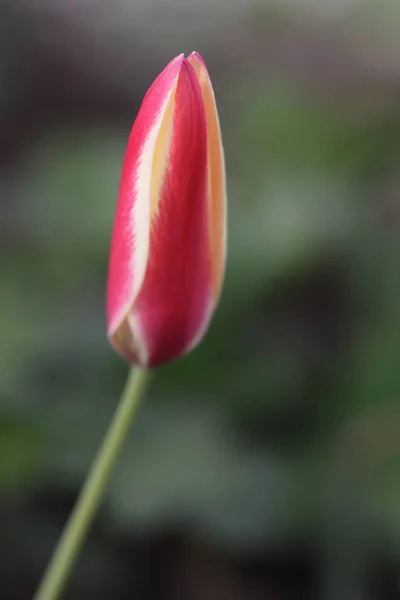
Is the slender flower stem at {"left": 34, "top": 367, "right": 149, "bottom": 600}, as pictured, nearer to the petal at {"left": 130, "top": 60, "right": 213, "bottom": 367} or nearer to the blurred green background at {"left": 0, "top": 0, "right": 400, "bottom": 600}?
the petal at {"left": 130, "top": 60, "right": 213, "bottom": 367}

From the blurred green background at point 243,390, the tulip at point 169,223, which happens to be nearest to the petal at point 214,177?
the tulip at point 169,223

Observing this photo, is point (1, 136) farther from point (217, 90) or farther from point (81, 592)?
point (81, 592)

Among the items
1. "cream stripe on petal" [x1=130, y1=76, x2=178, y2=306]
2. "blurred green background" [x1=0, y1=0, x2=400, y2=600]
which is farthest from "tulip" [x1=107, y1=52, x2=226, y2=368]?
"blurred green background" [x1=0, y1=0, x2=400, y2=600]

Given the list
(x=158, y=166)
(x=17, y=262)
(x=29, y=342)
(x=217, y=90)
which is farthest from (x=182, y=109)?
(x=217, y=90)

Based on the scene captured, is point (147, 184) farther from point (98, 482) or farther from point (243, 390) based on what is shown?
point (243, 390)

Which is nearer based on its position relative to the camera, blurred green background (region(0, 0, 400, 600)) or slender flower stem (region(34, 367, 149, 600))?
slender flower stem (region(34, 367, 149, 600))

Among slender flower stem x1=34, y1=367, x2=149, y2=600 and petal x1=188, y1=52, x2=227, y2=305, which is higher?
petal x1=188, y1=52, x2=227, y2=305

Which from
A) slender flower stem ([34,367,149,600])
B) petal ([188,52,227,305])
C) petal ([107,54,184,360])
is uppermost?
petal ([188,52,227,305])
